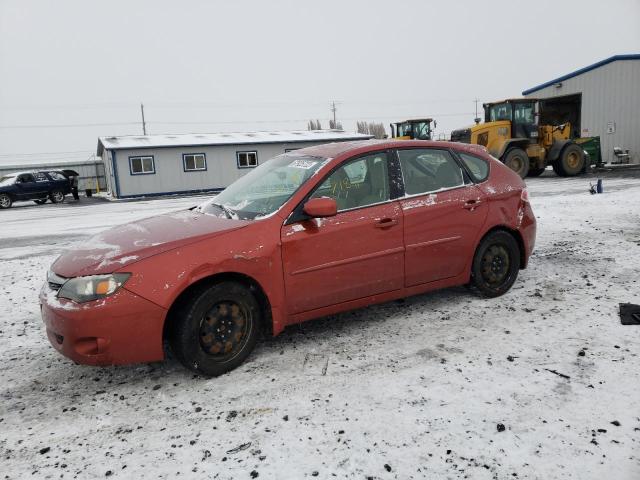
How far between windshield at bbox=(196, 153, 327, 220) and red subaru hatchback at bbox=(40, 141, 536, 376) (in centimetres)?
2

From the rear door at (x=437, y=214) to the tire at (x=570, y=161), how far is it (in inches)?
651

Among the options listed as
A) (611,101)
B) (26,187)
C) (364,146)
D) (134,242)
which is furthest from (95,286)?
(611,101)

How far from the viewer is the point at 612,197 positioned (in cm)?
1155

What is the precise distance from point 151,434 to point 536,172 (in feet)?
66.4

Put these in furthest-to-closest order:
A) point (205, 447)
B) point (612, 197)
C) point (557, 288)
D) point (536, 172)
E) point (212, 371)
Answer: point (536, 172) → point (612, 197) → point (557, 288) → point (212, 371) → point (205, 447)

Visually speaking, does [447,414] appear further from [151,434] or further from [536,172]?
[536,172]

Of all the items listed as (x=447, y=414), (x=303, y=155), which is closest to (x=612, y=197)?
(x=303, y=155)

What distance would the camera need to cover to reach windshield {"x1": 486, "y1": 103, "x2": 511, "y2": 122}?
1842 cm

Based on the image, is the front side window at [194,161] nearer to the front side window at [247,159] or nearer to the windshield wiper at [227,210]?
the front side window at [247,159]

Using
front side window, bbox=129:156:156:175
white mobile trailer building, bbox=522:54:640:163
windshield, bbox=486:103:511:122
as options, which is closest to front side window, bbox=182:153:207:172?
front side window, bbox=129:156:156:175

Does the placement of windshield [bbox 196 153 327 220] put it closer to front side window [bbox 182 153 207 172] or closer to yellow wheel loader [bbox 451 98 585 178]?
yellow wheel loader [bbox 451 98 585 178]

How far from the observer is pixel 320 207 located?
354 centimetres

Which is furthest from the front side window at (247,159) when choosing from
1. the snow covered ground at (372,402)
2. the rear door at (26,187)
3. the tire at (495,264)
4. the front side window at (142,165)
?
the tire at (495,264)

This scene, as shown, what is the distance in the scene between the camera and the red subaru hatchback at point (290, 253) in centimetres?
311
